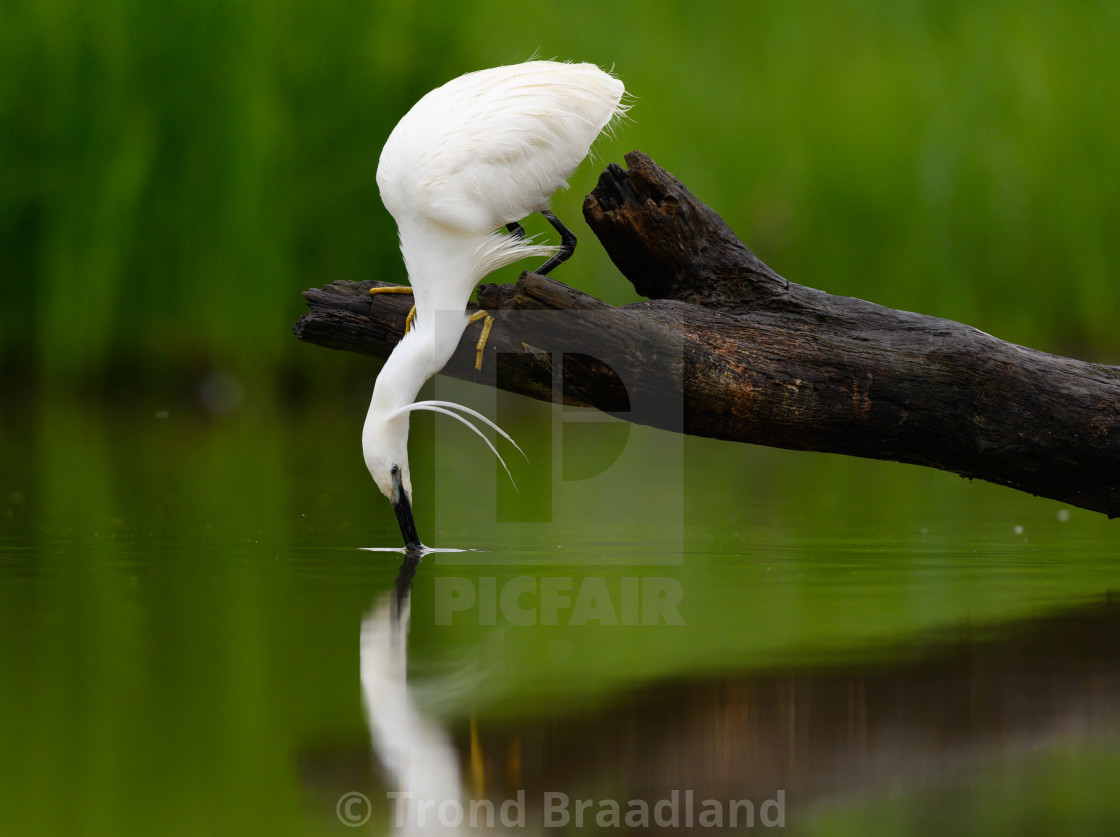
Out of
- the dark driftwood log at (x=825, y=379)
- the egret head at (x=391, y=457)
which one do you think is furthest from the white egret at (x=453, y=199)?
the dark driftwood log at (x=825, y=379)

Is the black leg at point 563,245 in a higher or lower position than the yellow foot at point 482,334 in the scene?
higher

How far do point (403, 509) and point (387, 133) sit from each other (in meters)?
4.85

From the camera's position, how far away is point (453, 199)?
333 cm

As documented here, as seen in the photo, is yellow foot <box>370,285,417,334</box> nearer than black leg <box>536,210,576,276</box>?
Yes

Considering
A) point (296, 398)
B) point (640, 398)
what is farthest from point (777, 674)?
point (296, 398)

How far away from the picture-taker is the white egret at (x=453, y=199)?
3.26 m

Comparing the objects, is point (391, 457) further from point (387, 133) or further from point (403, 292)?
point (387, 133)

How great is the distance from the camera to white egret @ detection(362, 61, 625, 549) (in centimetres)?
326

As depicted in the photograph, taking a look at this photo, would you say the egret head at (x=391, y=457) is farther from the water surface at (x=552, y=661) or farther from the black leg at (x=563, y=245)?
the black leg at (x=563, y=245)

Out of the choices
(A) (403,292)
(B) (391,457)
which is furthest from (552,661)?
(A) (403,292)

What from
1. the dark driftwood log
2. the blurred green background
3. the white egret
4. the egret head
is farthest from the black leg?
the blurred green background

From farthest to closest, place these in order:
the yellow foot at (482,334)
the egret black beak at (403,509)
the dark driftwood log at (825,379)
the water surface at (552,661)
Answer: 1. the egret black beak at (403,509)
2. the yellow foot at (482,334)
3. the dark driftwood log at (825,379)
4. the water surface at (552,661)

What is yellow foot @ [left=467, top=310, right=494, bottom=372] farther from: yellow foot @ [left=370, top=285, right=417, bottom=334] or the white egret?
yellow foot @ [left=370, top=285, right=417, bottom=334]

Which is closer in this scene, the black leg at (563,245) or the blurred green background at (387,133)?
the black leg at (563,245)
